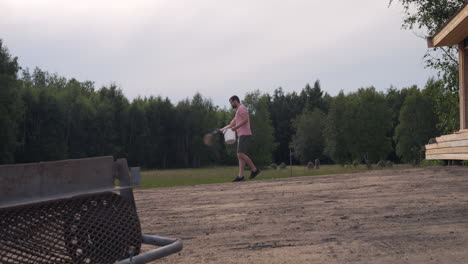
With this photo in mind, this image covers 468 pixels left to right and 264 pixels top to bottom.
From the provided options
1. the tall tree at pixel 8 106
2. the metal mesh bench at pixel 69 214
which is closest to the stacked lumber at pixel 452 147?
the metal mesh bench at pixel 69 214

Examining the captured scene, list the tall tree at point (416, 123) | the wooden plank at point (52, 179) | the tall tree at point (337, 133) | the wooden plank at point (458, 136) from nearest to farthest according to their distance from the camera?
the wooden plank at point (52, 179), the wooden plank at point (458, 136), the tall tree at point (416, 123), the tall tree at point (337, 133)

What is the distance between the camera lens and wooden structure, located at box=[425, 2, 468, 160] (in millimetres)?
13368

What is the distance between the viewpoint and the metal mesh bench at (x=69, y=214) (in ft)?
11.1

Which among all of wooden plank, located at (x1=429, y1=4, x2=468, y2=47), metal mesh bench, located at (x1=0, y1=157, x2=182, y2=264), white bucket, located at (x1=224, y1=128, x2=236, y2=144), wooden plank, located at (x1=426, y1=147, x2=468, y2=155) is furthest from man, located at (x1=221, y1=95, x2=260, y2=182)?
metal mesh bench, located at (x1=0, y1=157, x2=182, y2=264)

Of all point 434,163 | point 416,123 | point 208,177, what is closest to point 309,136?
point 416,123

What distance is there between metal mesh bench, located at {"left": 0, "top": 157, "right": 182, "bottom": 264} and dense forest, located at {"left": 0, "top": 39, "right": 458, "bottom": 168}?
51.1 meters

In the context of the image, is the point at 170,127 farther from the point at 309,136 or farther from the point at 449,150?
the point at 449,150

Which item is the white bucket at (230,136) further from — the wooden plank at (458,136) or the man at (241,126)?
the wooden plank at (458,136)

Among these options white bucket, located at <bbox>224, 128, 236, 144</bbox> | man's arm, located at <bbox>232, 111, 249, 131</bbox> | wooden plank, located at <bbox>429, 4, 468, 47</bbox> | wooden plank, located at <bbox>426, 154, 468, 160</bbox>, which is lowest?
wooden plank, located at <bbox>426, 154, 468, 160</bbox>

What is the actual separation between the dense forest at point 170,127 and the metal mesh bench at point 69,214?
5113cm

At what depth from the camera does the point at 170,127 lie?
271ft

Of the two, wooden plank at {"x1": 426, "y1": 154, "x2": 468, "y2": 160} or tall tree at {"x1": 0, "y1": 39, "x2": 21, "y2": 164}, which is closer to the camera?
wooden plank at {"x1": 426, "y1": 154, "x2": 468, "y2": 160}

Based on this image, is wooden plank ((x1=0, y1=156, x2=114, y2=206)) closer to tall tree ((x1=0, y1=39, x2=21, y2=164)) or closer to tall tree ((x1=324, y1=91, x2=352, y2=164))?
tall tree ((x1=0, y1=39, x2=21, y2=164))

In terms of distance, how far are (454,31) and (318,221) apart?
28.8ft
